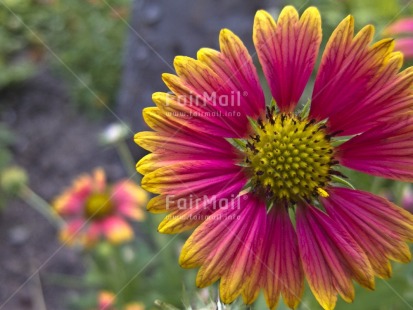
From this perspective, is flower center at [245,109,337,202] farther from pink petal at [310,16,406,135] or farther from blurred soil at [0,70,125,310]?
blurred soil at [0,70,125,310]

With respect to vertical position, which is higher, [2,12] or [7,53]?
[2,12]

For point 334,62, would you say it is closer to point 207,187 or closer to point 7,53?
point 207,187

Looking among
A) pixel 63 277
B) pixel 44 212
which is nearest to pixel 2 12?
pixel 44 212

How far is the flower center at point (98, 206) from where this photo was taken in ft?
5.12

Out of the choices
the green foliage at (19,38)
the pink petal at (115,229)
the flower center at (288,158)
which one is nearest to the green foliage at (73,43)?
the green foliage at (19,38)

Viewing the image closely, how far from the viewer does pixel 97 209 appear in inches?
61.9

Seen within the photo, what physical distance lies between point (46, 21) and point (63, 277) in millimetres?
1578

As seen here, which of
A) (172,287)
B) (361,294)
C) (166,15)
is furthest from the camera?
(166,15)

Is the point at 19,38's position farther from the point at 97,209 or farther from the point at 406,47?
the point at 406,47

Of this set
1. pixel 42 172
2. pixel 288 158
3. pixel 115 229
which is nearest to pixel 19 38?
pixel 42 172

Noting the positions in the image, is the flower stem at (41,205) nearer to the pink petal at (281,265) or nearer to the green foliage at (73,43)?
the green foliage at (73,43)

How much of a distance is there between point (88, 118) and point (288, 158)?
2040mm

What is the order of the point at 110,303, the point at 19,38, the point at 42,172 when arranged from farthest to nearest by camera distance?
the point at 19,38 → the point at 42,172 → the point at 110,303

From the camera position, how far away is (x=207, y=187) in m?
0.65
